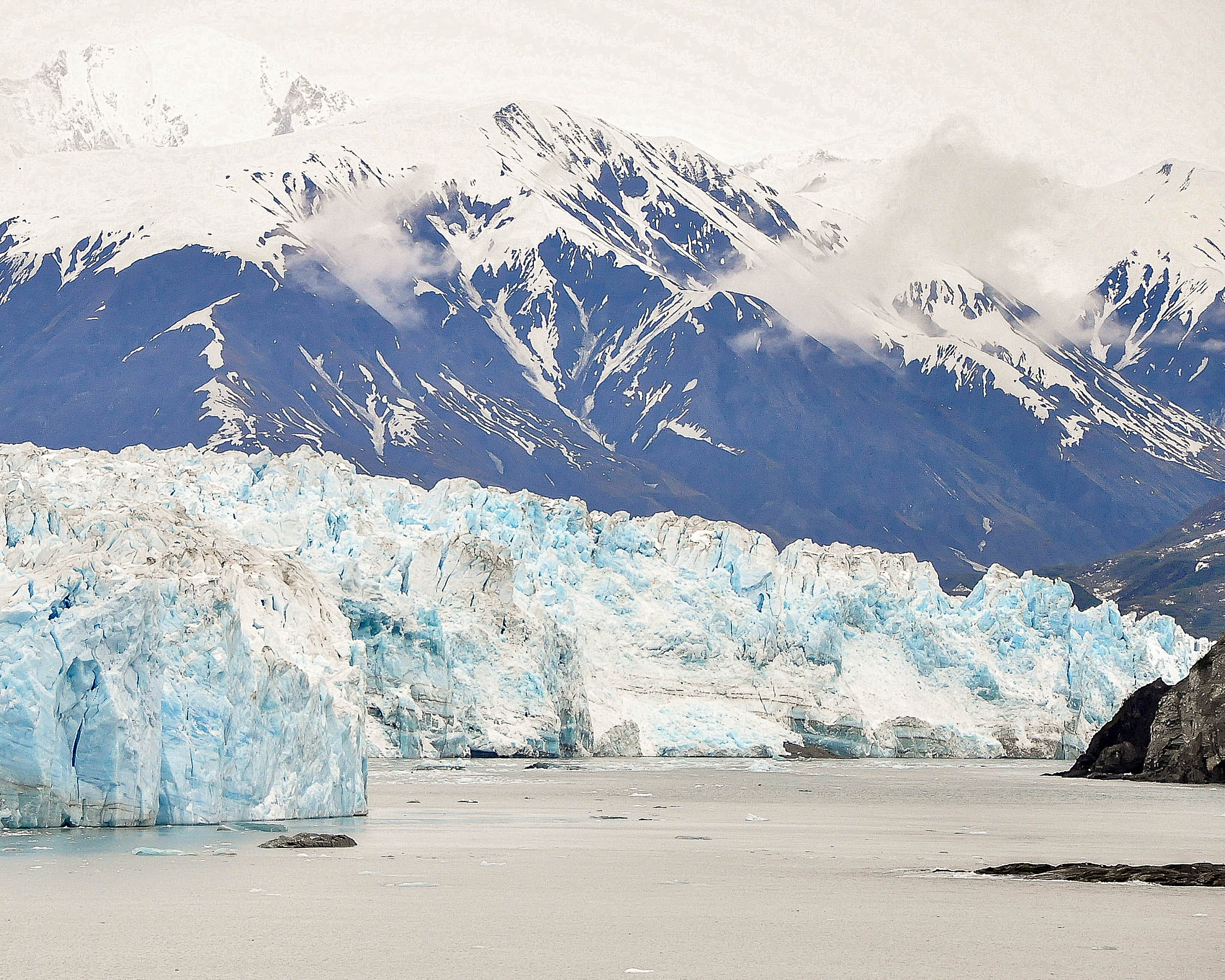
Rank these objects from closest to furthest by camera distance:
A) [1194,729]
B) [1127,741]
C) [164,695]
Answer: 1. [164,695]
2. [1194,729]
3. [1127,741]

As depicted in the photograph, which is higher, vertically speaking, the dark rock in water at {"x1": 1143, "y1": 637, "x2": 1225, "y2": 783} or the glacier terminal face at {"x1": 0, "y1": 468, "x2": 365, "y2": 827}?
the glacier terminal face at {"x1": 0, "y1": 468, "x2": 365, "y2": 827}

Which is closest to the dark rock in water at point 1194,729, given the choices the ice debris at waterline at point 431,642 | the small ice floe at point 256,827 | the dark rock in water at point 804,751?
the dark rock in water at point 804,751

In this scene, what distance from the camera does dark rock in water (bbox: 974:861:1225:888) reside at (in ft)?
87.1

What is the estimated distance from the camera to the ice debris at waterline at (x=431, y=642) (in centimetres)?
3219

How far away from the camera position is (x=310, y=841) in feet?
102

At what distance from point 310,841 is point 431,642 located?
37.0m

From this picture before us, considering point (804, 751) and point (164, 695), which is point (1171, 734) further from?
point (164, 695)

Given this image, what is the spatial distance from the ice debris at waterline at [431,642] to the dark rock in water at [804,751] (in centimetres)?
38

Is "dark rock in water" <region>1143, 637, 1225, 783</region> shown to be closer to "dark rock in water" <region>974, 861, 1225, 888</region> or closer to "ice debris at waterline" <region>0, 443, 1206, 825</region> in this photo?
"ice debris at waterline" <region>0, 443, 1206, 825</region>

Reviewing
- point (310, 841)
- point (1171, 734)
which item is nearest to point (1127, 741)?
point (1171, 734)

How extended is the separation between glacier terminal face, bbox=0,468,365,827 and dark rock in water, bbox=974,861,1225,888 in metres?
14.9

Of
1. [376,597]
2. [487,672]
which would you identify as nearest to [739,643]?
[487,672]

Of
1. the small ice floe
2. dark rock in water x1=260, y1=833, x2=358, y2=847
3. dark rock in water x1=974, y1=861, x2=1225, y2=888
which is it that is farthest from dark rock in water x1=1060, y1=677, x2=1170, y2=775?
dark rock in water x1=260, y1=833, x2=358, y2=847

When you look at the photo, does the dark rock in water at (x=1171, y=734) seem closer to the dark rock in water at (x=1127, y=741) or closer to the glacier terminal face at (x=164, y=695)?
the dark rock in water at (x=1127, y=741)
